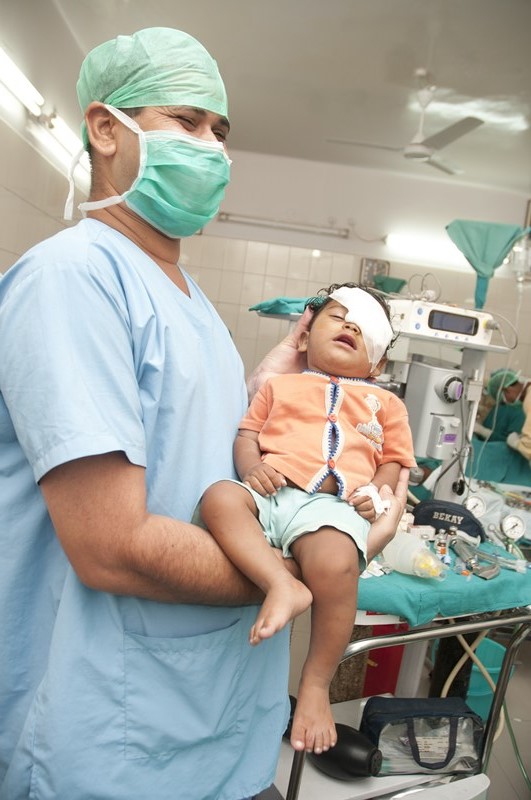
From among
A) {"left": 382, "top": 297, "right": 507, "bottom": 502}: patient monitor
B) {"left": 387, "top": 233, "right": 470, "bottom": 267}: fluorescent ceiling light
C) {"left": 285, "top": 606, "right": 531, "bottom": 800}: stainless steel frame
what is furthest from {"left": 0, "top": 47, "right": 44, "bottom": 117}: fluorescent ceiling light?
{"left": 387, "top": 233, "right": 470, "bottom": 267}: fluorescent ceiling light

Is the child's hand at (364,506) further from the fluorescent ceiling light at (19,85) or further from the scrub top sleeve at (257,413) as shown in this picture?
the fluorescent ceiling light at (19,85)

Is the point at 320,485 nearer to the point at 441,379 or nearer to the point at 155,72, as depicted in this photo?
the point at 155,72

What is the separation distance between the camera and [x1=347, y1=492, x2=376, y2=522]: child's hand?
1140 mm

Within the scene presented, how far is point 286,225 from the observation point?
20.9ft

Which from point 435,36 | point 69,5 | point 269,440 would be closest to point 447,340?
point 269,440

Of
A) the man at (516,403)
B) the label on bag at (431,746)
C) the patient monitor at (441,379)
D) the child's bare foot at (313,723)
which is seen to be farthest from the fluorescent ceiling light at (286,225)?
the child's bare foot at (313,723)

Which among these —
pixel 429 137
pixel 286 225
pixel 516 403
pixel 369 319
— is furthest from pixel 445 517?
pixel 286 225

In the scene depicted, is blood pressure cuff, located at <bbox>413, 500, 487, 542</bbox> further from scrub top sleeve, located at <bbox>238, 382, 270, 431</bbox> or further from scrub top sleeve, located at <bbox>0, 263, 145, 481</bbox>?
scrub top sleeve, located at <bbox>0, 263, 145, 481</bbox>

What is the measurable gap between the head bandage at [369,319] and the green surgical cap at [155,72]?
1.95 ft

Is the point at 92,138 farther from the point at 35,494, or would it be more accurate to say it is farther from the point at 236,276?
the point at 236,276

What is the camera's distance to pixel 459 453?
241cm

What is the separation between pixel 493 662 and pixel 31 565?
275cm

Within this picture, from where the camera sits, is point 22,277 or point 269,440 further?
point 269,440

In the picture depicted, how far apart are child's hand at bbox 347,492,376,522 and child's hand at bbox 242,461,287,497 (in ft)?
0.52
